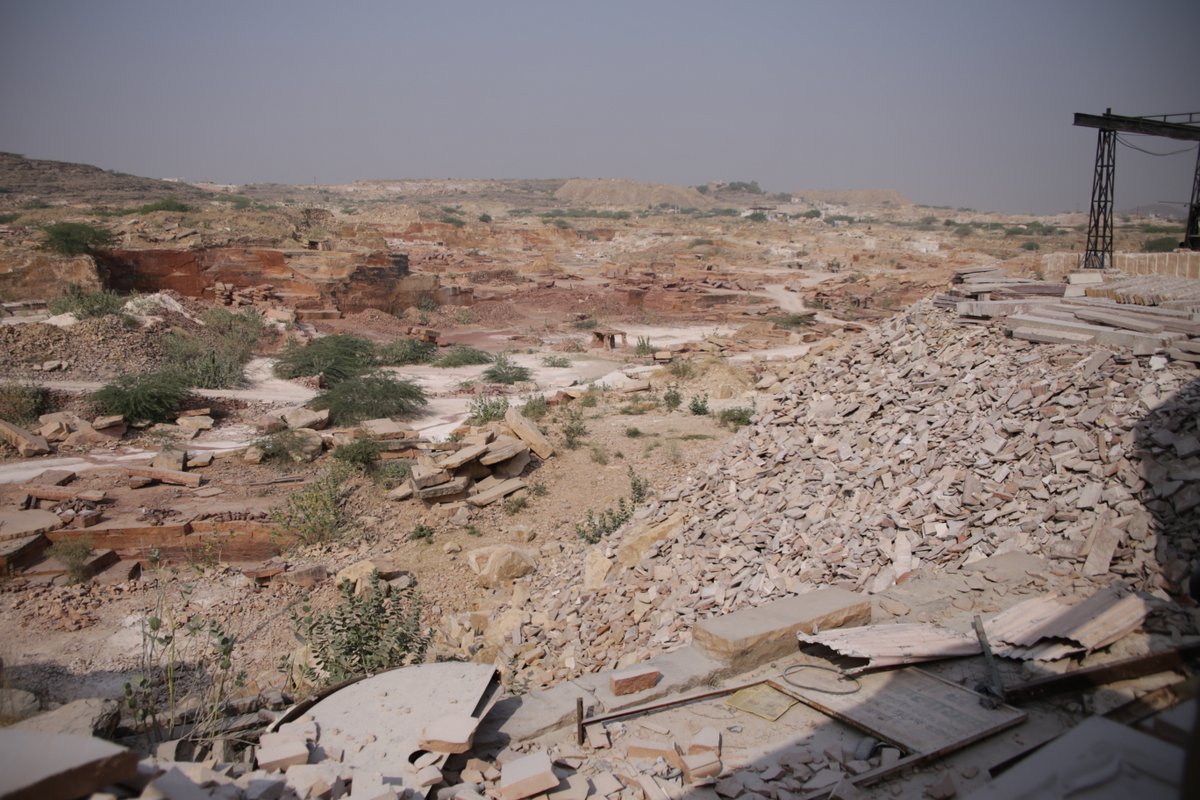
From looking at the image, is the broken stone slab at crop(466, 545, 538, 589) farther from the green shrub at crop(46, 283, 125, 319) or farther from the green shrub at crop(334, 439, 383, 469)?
the green shrub at crop(46, 283, 125, 319)

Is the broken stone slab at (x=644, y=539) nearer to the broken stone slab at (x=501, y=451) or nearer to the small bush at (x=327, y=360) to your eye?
the broken stone slab at (x=501, y=451)

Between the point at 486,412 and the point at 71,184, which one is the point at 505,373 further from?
the point at 71,184

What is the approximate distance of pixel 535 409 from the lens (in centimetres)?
1213

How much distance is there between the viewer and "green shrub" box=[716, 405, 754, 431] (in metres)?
11.3

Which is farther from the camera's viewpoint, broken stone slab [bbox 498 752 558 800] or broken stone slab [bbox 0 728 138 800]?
broken stone slab [bbox 498 752 558 800]

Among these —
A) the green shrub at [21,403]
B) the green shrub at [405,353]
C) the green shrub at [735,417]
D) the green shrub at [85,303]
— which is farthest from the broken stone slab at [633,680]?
the green shrub at [85,303]

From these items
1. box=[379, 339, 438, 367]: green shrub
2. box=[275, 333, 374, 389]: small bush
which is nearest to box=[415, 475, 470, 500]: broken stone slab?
box=[275, 333, 374, 389]: small bush

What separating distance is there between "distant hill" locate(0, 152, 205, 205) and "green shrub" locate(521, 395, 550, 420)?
38.9 m

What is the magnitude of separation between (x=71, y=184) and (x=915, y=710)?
60578 mm

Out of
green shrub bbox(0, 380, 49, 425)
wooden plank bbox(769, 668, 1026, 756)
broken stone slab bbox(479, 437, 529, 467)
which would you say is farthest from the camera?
green shrub bbox(0, 380, 49, 425)

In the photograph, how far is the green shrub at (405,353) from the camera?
17250mm

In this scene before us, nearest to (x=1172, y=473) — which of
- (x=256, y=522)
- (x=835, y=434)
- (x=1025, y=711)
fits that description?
(x=1025, y=711)

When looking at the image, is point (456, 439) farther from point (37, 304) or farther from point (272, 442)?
point (37, 304)

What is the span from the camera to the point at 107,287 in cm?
1820
